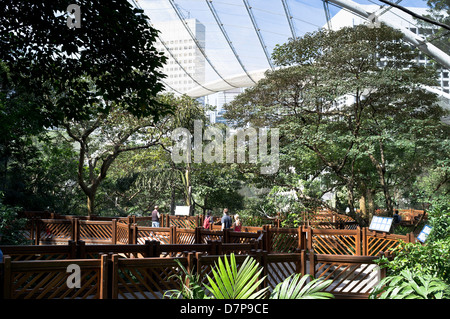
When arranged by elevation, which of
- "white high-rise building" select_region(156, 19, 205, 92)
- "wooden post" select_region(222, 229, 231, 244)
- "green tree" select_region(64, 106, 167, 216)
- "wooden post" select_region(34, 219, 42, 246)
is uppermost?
"white high-rise building" select_region(156, 19, 205, 92)

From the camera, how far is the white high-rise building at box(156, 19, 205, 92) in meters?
31.6

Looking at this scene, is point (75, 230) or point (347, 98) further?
point (347, 98)

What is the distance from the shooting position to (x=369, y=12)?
2089cm

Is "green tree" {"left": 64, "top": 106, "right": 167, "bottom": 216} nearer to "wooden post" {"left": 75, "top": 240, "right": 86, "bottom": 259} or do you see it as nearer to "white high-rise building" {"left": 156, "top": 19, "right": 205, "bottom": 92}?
"white high-rise building" {"left": 156, "top": 19, "right": 205, "bottom": 92}

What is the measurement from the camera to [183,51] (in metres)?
34.1

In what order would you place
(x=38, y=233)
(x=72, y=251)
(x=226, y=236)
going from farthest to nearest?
(x=38, y=233) < (x=226, y=236) < (x=72, y=251)

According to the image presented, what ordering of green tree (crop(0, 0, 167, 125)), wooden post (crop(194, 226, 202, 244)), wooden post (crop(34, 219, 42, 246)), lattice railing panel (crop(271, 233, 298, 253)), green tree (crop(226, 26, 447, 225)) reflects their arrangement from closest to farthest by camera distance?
green tree (crop(0, 0, 167, 125)) → wooden post (crop(194, 226, 202, 244)) → lattice railing panel (crop(271, 233, 298, 253)) → wooden post (crop(34, 219, 42, 246)) → green tree (crop(226, 26, 447, 225))

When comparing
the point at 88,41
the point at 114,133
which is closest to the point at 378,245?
the point at 88,41

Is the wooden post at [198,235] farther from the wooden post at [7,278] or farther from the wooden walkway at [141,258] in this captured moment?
the wooden post at [7,278]

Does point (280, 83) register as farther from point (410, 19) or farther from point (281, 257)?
point (281, 257)

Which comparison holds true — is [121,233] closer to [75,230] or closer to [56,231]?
[75,230]

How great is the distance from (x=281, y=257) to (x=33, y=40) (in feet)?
23.9

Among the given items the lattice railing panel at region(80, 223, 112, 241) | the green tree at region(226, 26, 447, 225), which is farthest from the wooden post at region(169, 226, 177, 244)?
the green tree at region(226, 26, 447, 225)
